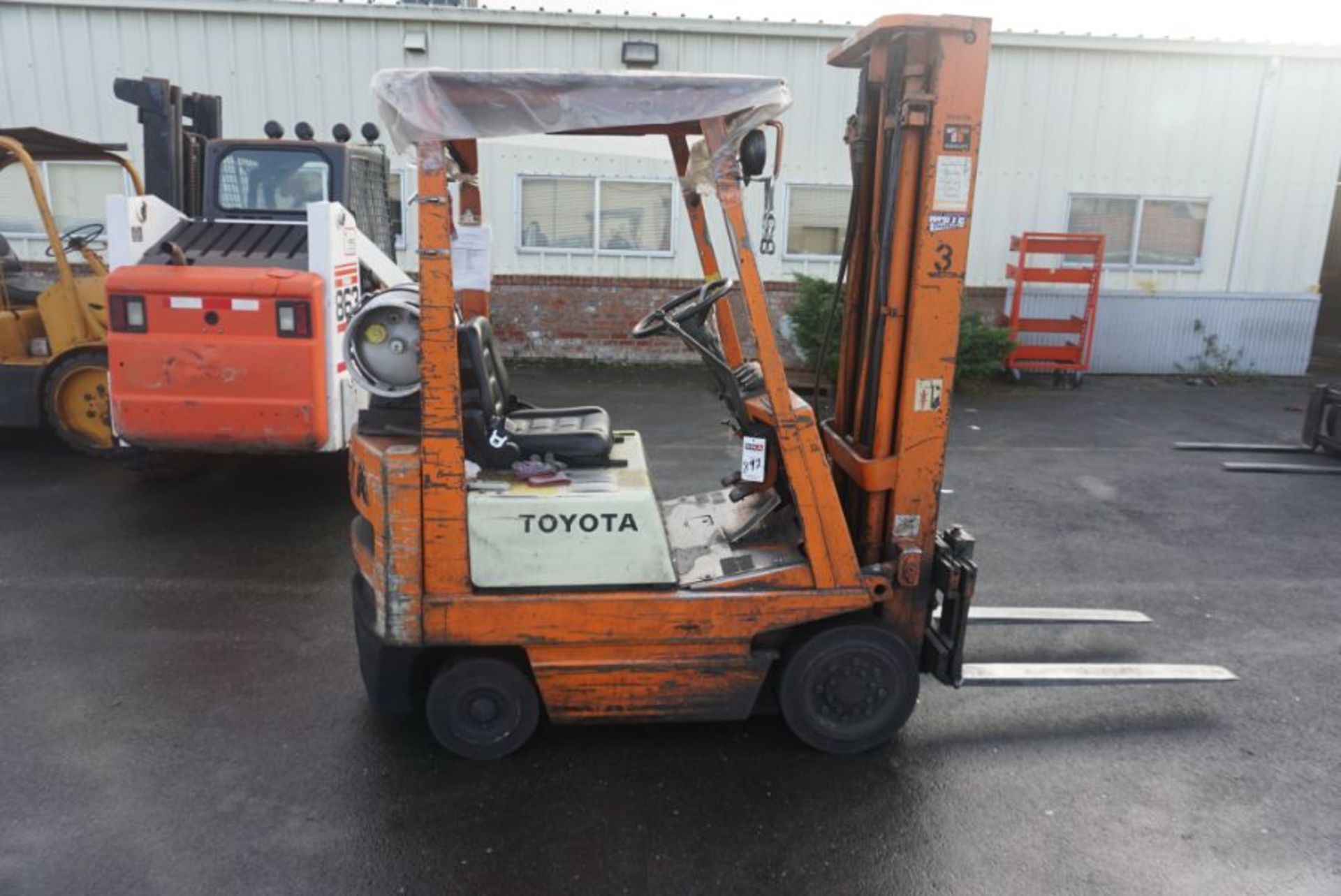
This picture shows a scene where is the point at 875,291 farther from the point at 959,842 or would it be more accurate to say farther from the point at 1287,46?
the point at 1287,46

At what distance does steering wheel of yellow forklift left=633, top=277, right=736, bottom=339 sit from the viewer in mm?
3859

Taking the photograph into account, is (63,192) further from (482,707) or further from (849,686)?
(849,686)

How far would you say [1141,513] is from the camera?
293 inches

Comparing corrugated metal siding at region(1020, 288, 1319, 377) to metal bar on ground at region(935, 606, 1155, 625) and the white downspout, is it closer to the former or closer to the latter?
the white downspout

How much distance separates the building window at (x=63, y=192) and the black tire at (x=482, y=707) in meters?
11.3

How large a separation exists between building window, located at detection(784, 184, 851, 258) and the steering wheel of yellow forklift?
9178mm

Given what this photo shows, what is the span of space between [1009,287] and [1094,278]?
1.09 metres

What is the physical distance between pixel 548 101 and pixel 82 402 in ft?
21.1

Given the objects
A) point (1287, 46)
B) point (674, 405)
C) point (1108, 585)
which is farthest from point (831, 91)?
point (1108, 585)


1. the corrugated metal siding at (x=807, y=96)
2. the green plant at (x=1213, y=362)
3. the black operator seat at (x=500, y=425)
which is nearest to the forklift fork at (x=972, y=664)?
the black operator seat at (x=500, y=425)

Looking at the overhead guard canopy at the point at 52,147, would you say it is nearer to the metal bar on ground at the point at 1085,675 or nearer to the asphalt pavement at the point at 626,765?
the asphalt pavement at the point at 626,765

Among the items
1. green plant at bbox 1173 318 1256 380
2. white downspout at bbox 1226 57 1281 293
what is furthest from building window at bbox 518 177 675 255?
white downspout at bbox 1226 57 1281 293

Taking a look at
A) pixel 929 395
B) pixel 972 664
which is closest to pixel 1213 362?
pixel 972 664

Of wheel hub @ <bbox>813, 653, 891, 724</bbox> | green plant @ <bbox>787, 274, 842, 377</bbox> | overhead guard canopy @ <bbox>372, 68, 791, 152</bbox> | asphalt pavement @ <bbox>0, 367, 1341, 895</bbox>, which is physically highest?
overhead guard canopy @ <bbox>372, 68, 791, 152</bbox>
